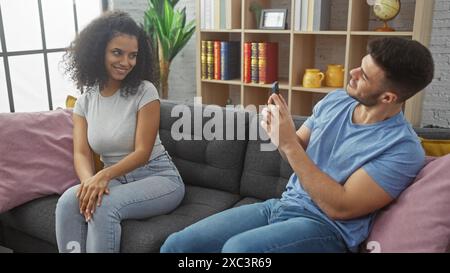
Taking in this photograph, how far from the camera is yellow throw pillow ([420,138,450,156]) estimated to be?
1.43 metres

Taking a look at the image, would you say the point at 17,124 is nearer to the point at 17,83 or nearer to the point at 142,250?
the point at 142,250

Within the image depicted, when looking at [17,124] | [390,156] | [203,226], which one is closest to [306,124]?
[390,156]

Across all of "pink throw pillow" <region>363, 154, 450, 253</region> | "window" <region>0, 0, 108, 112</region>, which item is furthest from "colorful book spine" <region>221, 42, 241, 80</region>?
"pink throw pillow" <region>363, 154, 450, 253</region>

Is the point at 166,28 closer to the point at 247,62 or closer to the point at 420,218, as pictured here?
the point at 247,62

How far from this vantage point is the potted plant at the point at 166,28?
10.4 ft

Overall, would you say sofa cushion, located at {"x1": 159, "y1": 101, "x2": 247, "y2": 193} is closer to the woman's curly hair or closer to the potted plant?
the woman's curly hair

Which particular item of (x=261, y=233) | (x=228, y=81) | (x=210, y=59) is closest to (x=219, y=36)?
(x=210, y=59)

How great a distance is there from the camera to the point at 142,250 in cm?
144

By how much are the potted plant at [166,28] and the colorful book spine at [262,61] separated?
61cm

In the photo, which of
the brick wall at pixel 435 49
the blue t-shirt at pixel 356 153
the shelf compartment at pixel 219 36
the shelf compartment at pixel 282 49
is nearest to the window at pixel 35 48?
the shelf compartment at pixel 219 36

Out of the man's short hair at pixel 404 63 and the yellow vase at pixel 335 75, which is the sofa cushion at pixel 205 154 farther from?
the yellow vase at pixel 335 75

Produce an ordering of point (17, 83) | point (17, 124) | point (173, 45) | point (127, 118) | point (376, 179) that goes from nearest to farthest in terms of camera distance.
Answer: point (376, 179)
point (127, 118)
point (17, 124)
point (17, 83)
point (173, 45)

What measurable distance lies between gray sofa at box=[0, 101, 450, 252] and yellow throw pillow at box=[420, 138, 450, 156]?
0.33ft
